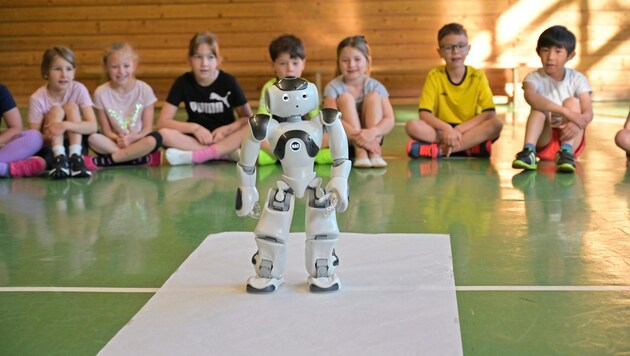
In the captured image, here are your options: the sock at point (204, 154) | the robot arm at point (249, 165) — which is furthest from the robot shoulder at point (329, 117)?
the sock at point (204, 154)

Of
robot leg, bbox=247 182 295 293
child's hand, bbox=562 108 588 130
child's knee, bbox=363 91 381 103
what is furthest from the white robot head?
child's hand, bbox=562 108 588 130

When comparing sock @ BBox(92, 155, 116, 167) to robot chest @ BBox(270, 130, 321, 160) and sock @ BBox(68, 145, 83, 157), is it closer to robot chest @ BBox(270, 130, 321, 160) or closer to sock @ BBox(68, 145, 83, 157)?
sock @ BBox(68, 145, 83, 157)

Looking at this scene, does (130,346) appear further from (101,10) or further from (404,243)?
(101,10)

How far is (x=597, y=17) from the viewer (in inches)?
410

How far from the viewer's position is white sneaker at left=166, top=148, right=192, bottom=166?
547cm

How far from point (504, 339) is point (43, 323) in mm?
1360

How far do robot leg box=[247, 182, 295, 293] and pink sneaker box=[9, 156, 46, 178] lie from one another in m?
3.07

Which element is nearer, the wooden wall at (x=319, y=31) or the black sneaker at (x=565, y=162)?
the black sneaker at (x=565, y=162)

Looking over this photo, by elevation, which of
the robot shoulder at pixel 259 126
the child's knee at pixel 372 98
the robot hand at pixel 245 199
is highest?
the child's knee at pixel 372 98

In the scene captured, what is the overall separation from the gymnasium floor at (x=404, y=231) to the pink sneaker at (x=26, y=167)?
6.1 inches

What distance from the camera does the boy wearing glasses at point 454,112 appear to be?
17.8 feet

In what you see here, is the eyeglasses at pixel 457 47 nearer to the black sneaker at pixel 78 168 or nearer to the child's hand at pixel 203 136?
the child's hand at pixel 203 136

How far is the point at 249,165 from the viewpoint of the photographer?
8.25 feet

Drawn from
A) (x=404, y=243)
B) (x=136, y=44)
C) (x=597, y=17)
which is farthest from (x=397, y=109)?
(x=404, y=243)
